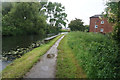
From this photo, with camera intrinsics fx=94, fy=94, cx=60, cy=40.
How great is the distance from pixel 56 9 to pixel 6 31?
3046 centimetres

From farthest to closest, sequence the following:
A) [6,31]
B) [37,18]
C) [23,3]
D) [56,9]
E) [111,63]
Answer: [56,9] < [37,18] < [23,3] < [6,31] < [111,63]

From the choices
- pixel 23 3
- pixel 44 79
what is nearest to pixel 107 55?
pixel 44 79

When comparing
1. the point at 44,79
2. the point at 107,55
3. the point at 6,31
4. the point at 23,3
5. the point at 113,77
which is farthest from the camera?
the point at 23,3

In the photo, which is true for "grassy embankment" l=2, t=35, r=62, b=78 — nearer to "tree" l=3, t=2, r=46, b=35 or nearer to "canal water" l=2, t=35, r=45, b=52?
"canal water" l=2, t=35, r=45, b=52

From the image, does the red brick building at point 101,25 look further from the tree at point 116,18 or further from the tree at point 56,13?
the tree at point 56,13

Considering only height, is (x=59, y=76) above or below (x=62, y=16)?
below

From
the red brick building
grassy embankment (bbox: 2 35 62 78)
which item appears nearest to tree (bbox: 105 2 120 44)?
the red brick building

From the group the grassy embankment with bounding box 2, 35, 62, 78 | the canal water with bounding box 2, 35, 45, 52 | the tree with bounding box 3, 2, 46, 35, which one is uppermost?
the tree with bounding box 3, 2, 46, 35

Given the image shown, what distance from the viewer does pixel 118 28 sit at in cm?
279

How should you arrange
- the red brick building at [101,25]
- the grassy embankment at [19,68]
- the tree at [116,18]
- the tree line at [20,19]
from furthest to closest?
1. the tree line at [20,19]
2. the red brick building at [101,25]
3. the grassy embankment at [19,68]
4. the tree at [116,18]

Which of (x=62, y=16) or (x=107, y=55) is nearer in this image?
(x=107, y=55)

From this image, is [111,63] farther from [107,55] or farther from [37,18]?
[37,18]

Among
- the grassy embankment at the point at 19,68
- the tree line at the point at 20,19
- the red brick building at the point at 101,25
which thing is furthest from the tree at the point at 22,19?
the red brick building at the point at 101,25

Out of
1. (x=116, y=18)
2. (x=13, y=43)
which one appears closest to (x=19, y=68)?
(x=116, y=18)
